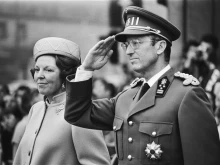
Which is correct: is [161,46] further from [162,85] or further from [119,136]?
[119,136]

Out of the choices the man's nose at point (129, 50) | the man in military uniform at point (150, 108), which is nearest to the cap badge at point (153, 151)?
the man in military uniform at point (150, 108)

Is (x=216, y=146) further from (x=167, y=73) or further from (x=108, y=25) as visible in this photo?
(x=108, y=25)

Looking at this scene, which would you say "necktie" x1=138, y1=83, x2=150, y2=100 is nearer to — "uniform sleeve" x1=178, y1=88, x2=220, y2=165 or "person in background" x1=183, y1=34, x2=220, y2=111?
"uniform sleeve" x1=178, y1=88, x2=220, y2=165

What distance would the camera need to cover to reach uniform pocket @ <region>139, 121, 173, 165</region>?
3.10 metres

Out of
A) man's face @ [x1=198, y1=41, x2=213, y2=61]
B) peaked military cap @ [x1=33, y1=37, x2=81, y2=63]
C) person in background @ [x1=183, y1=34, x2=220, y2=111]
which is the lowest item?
person in background @ [x1=183, y1=34, x2=220, y2=111]

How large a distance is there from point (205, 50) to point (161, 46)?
4.02 m

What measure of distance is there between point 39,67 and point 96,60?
799 mm

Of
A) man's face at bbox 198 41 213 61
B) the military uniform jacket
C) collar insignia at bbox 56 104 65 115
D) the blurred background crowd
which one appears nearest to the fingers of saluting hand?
the military uniform jacket

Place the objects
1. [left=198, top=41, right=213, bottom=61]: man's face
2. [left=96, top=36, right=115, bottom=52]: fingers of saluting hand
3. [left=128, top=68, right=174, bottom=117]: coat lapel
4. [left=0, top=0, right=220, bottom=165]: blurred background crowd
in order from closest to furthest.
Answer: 1. [left=128, top=68, right=174, bottom=117]: coat lapel
2. [left=96, top=36, right=115, bottom=52]: fingers of saluting hand
3. [left=198, top=41, right=213, bottom=61]: man's face
4. [left=0, top=0, right=220, bottom=165]: blurred background crowd

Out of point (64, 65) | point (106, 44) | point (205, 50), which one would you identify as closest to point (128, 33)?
point (106, 44)

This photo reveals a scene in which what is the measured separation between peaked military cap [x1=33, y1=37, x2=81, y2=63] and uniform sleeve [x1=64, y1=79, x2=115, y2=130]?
0.81 meters

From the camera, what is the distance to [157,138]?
3.12 m

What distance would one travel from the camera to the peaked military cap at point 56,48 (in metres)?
4.17

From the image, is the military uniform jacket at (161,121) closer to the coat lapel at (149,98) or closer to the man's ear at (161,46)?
the coat lapel at (149,98)
